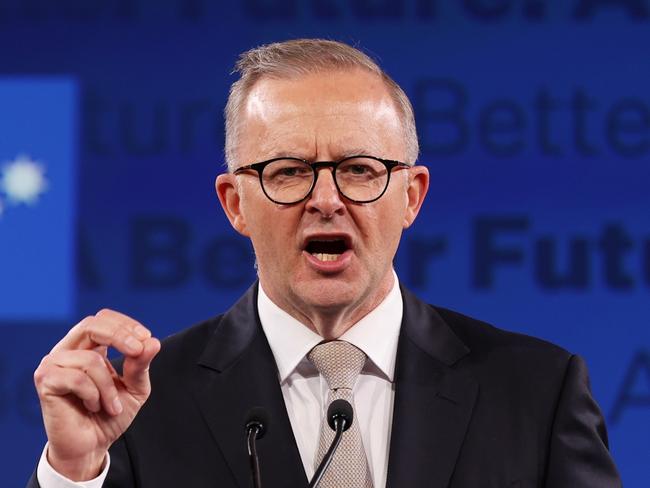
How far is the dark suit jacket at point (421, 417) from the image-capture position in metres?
1.76

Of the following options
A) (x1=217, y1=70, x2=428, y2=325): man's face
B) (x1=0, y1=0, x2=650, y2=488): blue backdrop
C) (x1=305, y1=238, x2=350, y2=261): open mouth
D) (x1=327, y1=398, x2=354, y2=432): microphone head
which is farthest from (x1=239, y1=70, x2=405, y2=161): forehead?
(x1=0, y1=0, x2=650, y2=488): blue backdrop

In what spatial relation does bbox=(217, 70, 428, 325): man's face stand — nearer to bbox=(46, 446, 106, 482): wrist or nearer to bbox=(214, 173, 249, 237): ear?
bbox=(214, 173, 249, 237): ear

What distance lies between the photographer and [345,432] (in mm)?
1766

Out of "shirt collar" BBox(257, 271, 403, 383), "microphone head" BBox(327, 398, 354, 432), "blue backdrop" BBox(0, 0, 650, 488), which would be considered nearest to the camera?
"microphone head" BBox(327, 398, 354, 432)

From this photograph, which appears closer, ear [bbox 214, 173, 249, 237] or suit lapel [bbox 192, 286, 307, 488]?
suit lapel [bbox 192, 286, 307, 488]

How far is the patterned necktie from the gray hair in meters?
0.35

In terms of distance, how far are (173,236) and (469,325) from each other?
46.6 inches

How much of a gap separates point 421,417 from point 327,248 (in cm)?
31

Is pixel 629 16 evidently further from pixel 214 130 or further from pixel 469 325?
pixel 469 325

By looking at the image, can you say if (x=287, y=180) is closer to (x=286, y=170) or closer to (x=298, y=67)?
(x=286, y=170)

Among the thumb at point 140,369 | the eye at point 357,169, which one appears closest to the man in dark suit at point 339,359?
the eye at point 357,169

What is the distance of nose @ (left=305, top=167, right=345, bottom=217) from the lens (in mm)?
1745

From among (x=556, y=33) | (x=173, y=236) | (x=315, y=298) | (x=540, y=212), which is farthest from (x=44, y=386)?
(x=556, y=33)

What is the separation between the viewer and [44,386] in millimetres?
1473
